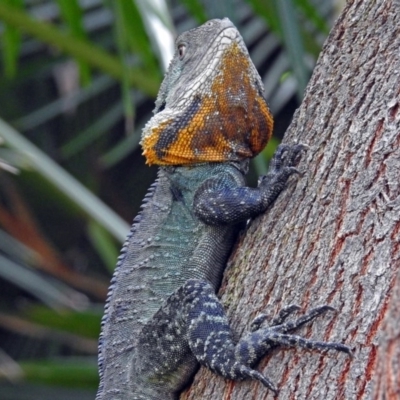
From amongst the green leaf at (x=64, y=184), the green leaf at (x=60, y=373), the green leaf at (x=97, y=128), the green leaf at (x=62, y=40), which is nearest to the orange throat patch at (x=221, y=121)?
the green leaf at (x=62, y=40)

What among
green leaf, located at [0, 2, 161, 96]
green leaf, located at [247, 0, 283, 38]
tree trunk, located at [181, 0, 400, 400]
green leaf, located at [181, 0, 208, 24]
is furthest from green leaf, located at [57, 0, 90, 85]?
tree trunk, located at [181, 0, 400, 400]

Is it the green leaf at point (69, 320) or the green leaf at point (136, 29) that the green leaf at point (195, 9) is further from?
the green leaf at point (69, 320)

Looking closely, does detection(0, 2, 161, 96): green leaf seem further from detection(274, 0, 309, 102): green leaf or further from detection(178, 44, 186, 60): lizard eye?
detection(274, 0, 309, 102): green leaf

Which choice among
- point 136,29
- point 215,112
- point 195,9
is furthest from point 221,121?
point 136,29

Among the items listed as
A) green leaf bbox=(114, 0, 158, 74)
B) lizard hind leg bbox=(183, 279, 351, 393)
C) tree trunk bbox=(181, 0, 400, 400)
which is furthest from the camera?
green leaf bbox=(114, 0, 158, 74)

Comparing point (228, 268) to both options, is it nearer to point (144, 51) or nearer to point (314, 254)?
point (314, 254)

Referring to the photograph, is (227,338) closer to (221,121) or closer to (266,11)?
(221,121)

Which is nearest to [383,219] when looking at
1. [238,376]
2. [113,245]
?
[238,376]
